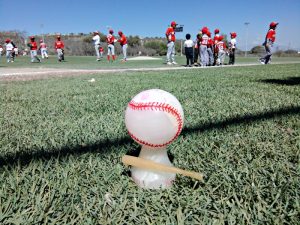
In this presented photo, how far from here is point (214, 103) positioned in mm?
4668

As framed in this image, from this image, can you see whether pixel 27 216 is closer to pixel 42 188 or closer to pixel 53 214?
pixel 53 214

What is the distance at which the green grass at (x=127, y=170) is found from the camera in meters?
1.64

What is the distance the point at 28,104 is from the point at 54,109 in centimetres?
72

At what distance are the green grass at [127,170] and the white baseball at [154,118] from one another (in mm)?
322

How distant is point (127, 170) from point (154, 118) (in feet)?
1.71

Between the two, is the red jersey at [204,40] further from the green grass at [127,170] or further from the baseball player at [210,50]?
the green grass at [127,170]

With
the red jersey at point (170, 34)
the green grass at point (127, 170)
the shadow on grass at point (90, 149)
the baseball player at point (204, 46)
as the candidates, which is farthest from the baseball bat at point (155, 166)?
the red jersey at point (170, 34)

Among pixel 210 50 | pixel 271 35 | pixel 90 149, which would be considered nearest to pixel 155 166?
pixel 90 149

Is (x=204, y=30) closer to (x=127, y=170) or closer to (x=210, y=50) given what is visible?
(x=210, y=50)

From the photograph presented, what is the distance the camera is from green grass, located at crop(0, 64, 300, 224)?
164 centimetres

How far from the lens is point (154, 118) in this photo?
190 centimetres

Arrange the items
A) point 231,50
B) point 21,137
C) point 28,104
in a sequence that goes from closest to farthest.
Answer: point 21,137
point 28,104
point 231,50

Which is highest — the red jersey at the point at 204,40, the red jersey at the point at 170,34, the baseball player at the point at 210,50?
the red jersey at the point at 170,34

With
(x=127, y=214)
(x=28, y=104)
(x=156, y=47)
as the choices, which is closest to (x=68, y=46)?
(x=156, y=47)
